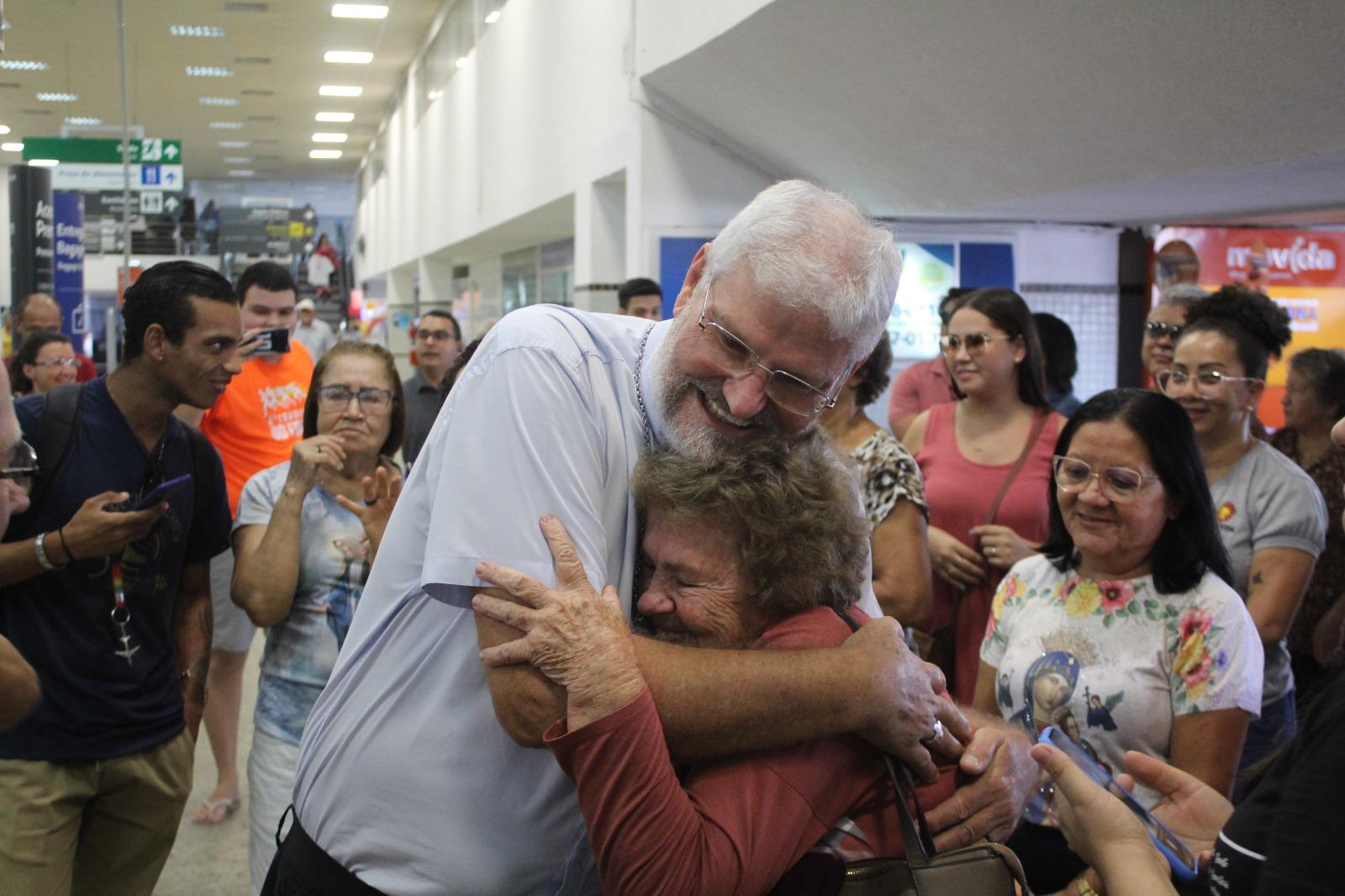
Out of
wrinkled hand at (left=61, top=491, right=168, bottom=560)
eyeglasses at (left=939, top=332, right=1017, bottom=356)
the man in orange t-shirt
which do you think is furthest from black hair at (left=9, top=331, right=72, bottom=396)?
eyeglasses at (left=939, top=332, right=1017, bottom=356)

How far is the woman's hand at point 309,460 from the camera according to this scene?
109 inches

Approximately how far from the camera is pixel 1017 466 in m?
3.35

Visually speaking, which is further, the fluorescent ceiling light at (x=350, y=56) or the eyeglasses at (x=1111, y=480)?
the fluorescent ceiling light at (x=350, y=56)

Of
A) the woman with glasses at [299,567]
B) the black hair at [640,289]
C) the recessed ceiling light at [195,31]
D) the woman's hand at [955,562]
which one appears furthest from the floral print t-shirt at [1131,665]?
the recessed ceiling light at [195,31]

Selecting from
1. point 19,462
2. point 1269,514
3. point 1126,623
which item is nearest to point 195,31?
point 19,462

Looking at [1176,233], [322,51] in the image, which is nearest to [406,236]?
[322,51]

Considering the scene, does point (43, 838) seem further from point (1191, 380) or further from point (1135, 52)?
point (1135, 52)

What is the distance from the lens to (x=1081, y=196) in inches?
247

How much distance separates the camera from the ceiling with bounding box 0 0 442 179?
46.8ft

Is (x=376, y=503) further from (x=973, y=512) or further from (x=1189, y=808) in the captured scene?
(x=1189, y=808)

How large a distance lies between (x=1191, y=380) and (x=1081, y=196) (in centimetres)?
331

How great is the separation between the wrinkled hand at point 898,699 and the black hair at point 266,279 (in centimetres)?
401

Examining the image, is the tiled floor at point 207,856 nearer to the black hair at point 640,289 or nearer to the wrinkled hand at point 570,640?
the black hair at point 640,289

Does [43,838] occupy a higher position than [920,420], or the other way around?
[920,420]
